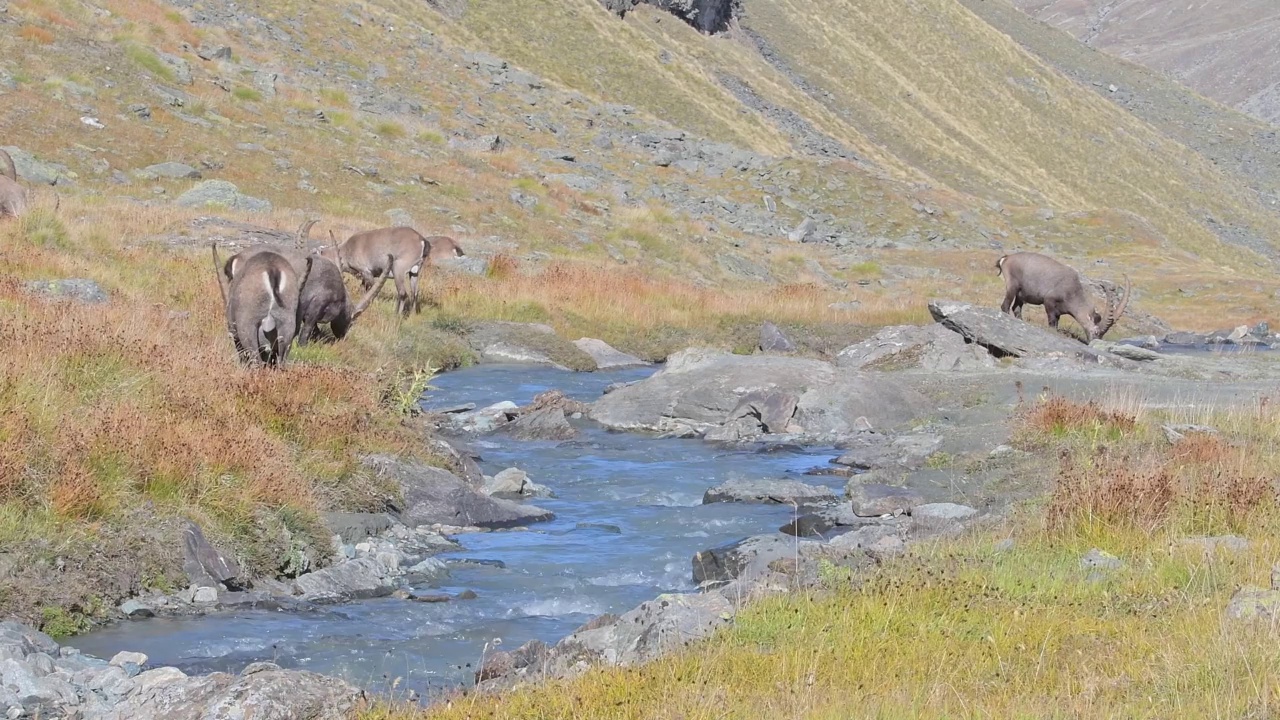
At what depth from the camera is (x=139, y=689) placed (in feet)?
22.0

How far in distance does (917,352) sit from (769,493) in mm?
11677

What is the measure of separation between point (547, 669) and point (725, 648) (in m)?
1.02

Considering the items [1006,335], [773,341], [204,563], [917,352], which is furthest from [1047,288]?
[204,563]

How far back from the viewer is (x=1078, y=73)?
172 meters

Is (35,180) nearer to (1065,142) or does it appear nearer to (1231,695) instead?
(1231,695)

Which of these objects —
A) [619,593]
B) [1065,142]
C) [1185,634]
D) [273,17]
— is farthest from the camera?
[1065,142]

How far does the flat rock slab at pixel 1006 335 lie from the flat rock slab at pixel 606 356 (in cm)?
647

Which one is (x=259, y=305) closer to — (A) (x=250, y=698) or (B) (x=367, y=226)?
(A) (x=250, y=698)

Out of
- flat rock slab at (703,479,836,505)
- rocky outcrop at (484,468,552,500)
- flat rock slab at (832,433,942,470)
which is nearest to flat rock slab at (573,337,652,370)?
flat rock slab at (832,433,942,470)

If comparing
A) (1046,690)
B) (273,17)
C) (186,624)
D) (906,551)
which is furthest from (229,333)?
(273,17)

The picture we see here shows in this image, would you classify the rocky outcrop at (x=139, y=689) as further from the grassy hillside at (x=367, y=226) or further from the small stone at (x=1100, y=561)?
the small stone at (x=1100, y=561)

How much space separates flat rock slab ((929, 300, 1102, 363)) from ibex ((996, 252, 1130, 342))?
4315mm

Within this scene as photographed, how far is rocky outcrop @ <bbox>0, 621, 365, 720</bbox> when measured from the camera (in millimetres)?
5914

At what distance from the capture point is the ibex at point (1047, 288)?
30.2 m
